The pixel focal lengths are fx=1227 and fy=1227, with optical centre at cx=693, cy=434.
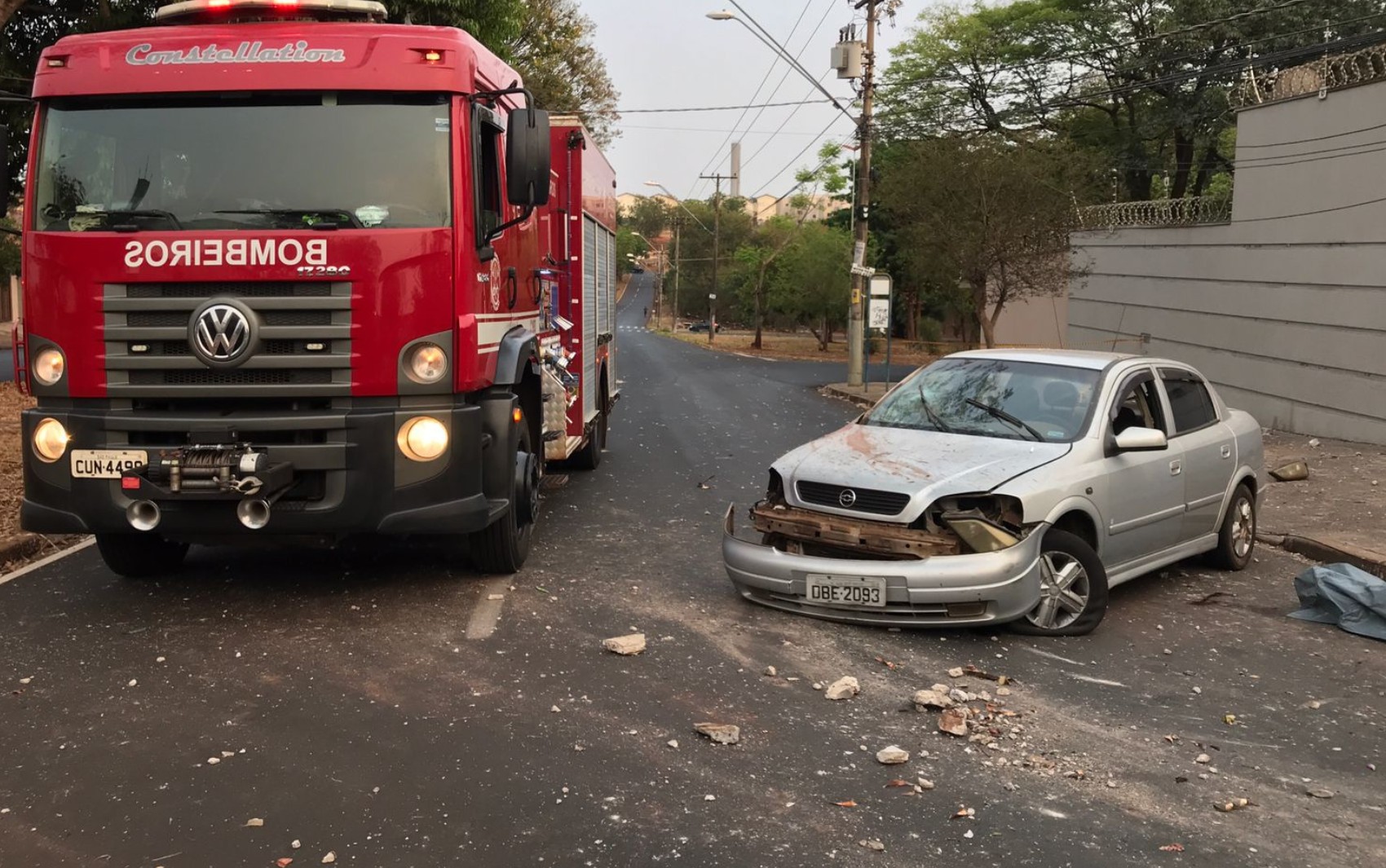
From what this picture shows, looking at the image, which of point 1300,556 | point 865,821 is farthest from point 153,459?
point 1300,556

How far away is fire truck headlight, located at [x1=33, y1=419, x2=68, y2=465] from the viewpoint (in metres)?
6.29

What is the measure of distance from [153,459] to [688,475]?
22.7ft

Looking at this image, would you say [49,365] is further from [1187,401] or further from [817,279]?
[817,279]

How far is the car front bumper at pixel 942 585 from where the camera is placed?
20.3ft

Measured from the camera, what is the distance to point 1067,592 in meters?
6.62

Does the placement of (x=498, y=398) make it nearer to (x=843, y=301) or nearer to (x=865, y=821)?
(x=865, y=821)

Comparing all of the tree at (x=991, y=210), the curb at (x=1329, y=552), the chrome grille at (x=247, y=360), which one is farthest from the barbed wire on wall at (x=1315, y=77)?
the chrome grille at (x=247, y=360)

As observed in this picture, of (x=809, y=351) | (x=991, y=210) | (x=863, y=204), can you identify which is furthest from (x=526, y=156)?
(x=809, y=351)

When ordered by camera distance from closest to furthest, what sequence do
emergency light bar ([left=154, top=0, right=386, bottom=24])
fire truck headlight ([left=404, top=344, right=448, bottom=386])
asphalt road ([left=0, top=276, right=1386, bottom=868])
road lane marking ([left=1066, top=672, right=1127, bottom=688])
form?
asphalt road ([left=0, top=276, right=1386, bottom=868]) < road lane marking ([left=1066, top=672, right=1127, bottom=688]) < fire truck headlight ([left=404, top=344, right=448, bottom=386]) < emergency light bar ([left=154, top=0, right=386, bottom=24])

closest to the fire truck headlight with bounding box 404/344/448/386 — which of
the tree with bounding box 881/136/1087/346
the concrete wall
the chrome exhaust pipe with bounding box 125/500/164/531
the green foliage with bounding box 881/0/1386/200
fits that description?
the chrome exhaust pipe with bounding box 125/500/164/531

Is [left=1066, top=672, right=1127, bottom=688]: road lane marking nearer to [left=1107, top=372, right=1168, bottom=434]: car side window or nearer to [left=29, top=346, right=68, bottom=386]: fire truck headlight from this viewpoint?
[left=1107, top=372, right=1168, bottom=434]: car side window

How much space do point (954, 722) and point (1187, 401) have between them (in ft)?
13.2

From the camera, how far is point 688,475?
1255cm

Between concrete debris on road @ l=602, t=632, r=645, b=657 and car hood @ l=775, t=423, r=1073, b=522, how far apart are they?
1258 mm
